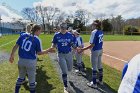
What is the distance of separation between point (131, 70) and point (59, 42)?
21.1 feet

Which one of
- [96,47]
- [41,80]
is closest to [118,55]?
[41,80]

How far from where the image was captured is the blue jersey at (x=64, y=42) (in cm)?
805

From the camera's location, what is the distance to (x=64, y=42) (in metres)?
8.05

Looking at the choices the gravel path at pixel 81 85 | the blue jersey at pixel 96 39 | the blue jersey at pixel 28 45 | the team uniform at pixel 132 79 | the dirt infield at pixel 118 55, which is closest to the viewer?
the team uniform at pixel 132 79

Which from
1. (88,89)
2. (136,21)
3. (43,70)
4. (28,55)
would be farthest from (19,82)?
(136,21)

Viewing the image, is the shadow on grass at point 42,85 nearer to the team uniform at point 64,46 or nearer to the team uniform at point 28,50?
the team uniform at point 64,46

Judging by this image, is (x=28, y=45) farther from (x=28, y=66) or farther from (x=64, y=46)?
(x=64, y=46)

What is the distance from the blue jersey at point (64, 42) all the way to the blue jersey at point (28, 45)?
4.46 feet

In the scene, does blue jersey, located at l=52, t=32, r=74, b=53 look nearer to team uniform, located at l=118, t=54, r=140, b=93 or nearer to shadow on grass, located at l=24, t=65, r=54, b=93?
shadow on grass, located at l=24, t=65, r=54, b=93

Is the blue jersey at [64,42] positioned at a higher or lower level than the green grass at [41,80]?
higher

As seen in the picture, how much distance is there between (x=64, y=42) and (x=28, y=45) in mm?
1583

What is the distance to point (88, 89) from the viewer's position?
8617mm

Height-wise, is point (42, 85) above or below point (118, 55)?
above

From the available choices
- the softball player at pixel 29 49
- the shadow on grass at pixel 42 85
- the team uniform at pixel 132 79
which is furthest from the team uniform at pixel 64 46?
the team uniform at pixel 132 79
